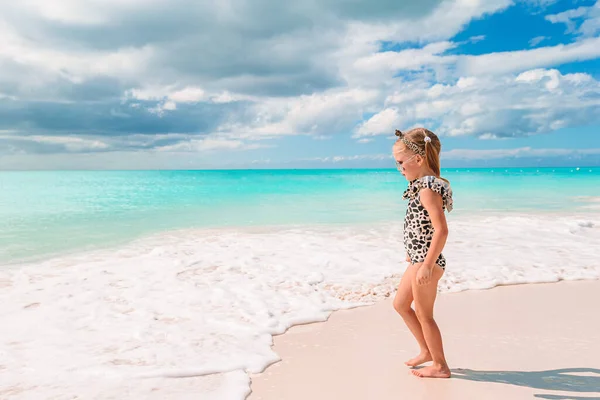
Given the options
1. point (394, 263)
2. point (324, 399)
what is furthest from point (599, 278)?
point (324, 399)

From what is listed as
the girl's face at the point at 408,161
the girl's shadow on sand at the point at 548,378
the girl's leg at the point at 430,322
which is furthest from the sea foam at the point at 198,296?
the girl's face at the point at 408,161

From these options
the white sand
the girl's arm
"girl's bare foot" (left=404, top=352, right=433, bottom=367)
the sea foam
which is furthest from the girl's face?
the sea foam

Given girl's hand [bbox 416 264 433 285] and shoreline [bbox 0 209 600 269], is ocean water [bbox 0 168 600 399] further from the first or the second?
girl's hand [bbox 416 264 433 285]

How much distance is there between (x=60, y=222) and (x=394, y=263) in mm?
11155

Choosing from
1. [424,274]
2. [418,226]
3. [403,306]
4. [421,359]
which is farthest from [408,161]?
[421,359]

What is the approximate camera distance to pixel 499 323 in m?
4.79

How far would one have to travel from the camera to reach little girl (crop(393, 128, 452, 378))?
10.5 feet

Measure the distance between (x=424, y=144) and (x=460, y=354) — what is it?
1.86 m

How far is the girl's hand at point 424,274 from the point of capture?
3.18m

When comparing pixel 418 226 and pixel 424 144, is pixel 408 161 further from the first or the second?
pixel 418 226

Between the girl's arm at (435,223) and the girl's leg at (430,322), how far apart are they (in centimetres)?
19

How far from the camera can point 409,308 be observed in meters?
3.54

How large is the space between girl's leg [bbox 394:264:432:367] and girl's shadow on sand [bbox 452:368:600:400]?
10.4 inches

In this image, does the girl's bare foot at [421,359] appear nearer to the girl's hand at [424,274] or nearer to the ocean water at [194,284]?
the girl's hand at [424,274]
